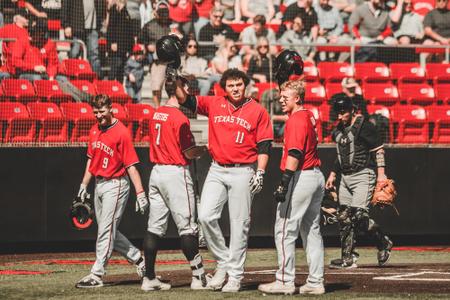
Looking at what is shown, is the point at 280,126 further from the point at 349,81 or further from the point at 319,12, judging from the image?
the point at 319,12

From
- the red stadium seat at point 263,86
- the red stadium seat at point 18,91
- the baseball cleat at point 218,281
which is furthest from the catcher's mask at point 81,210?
the red stadium seat at point 263,86

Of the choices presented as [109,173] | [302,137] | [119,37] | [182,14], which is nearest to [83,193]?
[109,173]

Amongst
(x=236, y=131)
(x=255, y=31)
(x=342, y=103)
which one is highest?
(x=255, y=31)

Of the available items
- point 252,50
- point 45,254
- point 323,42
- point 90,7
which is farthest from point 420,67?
point 45,254

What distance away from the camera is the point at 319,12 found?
17734 millimetres

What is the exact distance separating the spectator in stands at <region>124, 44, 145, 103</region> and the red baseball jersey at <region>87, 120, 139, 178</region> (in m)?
5.47

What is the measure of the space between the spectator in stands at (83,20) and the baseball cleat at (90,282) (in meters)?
6.76

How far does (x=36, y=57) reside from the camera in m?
14.8

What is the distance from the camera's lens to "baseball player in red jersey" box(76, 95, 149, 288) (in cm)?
952

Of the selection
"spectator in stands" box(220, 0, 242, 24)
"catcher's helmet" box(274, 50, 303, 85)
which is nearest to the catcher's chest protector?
"catcher's helmet" box(274, 50, 303, 85)

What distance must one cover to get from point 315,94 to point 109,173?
699cm

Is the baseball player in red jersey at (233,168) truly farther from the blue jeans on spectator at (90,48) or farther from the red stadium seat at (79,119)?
the blue jeans on spectator at (90,48)

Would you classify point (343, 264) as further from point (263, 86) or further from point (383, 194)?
point (263, 86)

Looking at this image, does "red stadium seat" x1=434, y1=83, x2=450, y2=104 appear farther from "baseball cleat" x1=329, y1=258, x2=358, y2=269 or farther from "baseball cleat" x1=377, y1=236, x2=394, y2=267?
"baseball cleat" x1=329, y1=258, x2=358, y2=269
